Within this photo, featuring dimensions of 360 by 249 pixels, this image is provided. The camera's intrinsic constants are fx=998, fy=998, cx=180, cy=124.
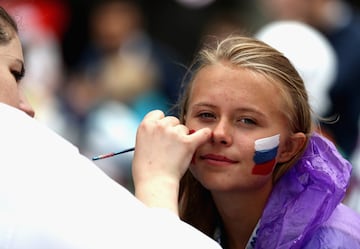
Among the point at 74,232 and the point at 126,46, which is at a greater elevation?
the point at 74,232

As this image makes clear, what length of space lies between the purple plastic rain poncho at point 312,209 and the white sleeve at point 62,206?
797mm

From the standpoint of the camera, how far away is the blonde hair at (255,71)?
299cm

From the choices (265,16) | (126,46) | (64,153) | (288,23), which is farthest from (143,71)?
(64,153)

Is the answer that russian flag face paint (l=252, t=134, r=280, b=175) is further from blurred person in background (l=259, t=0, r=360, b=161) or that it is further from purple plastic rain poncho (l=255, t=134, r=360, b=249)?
blurred person in background (l=259, t=0, r=360, b=161)

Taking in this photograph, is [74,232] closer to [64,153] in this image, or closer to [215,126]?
[64,153]

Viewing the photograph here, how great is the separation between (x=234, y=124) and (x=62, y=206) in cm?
96

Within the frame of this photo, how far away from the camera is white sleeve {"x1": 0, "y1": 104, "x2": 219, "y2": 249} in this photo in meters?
2.02

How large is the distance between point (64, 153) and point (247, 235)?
44.2 inches

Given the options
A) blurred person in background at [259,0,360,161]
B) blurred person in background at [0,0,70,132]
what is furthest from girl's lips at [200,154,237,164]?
blurred person in background at [0,0,70,132]

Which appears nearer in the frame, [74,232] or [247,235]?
[74,232]

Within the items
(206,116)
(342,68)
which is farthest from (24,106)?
(342,68)

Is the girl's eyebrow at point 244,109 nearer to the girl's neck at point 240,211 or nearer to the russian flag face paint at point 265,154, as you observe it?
the russian flag face paint at point 265,154

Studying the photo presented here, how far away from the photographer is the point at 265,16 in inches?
354

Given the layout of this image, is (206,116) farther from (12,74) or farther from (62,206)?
(62,206)
